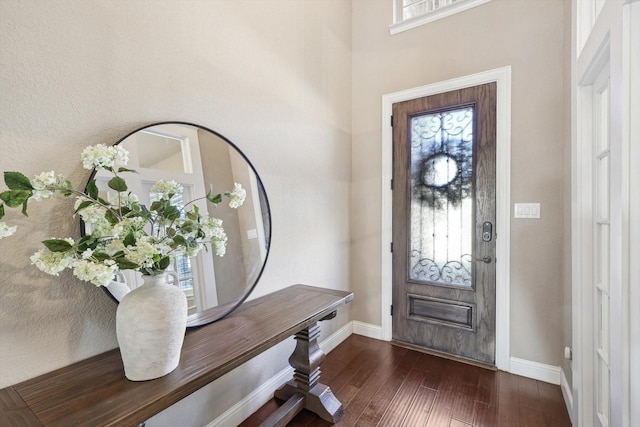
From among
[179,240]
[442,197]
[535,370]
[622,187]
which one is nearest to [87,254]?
[179,240]

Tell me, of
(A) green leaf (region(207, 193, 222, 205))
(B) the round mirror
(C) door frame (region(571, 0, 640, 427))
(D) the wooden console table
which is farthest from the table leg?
(C) door frame (region(571, 0, 640, 427))

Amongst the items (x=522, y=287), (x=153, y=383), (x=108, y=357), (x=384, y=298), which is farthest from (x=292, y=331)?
(x=522, y=287)

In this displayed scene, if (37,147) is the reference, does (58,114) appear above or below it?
above

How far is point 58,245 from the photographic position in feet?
2.86

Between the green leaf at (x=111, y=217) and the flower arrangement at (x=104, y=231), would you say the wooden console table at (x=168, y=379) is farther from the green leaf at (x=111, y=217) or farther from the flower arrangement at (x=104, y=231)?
the green leaf at (x=111, y=217)

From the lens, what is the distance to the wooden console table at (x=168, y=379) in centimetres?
85

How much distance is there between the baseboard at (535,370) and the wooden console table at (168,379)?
146 centimetres

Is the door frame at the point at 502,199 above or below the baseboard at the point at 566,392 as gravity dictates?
above

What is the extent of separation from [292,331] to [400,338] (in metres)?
1.73

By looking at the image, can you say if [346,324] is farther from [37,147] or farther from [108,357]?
[37,147]

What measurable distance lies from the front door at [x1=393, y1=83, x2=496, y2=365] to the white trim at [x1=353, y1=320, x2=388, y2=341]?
0.57ft

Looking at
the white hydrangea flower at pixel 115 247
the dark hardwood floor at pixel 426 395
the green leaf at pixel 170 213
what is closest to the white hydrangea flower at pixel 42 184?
the white hydrangea flower at pixel 115 247

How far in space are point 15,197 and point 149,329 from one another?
0.52m

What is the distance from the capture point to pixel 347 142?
2.94 m
